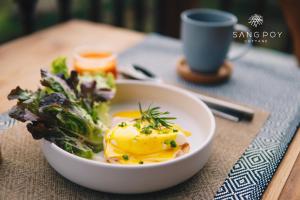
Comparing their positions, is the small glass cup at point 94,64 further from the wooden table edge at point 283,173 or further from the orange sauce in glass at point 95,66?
the wooden table edge at point 283,173

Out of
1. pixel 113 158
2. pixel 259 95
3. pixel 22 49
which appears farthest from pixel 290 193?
pixel 22 49

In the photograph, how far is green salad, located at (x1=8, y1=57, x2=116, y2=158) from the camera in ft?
2.12

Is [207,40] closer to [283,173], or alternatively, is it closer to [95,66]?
[95,66]

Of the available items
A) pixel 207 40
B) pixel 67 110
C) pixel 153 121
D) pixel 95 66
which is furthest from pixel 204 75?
pixel 67 110

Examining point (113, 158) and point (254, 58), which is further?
point (254, 58)

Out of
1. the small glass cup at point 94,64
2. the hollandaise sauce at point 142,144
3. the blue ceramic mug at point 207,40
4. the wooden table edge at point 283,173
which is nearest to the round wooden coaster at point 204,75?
the blue ceramic mug at point 207,40

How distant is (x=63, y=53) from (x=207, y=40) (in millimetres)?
522

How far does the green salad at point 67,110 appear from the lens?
647mm

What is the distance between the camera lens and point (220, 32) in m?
1.04

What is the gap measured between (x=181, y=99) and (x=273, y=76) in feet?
1.48

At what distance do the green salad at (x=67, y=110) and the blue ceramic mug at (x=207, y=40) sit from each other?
0.34 m

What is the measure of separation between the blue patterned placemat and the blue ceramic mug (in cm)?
7

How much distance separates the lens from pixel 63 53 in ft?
4.12

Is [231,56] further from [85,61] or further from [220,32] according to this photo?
[85,61]
